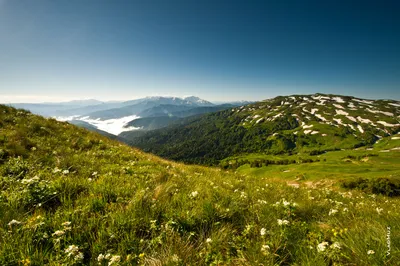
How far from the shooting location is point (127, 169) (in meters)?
8.30

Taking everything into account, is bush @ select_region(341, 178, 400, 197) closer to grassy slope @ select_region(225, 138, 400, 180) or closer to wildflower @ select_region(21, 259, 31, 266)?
grassy slope @ select_region(225, 138, 400, 180)

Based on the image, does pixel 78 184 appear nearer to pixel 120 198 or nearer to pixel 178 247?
pixel 120 198

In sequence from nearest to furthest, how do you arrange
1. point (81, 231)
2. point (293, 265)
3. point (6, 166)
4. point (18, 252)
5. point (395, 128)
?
1. point (18, 252)
2. point (293, 265)
3. point (81, 231)
4. point (6, 166)
5. point (395, 128)

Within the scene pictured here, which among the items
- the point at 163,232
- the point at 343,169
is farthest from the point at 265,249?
the point at 343,169

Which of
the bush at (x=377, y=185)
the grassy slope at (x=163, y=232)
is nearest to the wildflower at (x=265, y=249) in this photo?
the grassy slope at (x=163, y=232)

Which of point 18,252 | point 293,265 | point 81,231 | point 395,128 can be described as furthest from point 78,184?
point 395,128

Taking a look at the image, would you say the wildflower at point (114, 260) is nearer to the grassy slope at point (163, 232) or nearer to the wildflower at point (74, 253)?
the grassy slope at point (163, 232)

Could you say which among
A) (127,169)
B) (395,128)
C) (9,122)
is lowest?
(395,128)

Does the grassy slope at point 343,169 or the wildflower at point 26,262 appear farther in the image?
the grassy slope at point 343,169

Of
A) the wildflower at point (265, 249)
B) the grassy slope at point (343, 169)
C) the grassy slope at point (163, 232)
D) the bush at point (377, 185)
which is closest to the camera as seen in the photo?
the grassy slope at point (163, 232)

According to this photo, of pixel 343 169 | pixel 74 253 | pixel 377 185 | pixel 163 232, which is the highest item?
pixel 74 253

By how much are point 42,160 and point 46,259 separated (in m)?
7.14

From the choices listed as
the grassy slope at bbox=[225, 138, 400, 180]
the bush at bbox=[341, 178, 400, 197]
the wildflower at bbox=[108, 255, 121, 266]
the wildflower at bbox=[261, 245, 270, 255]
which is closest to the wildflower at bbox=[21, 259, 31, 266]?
the wildflower at bbox=[108, 255, 121, 266]

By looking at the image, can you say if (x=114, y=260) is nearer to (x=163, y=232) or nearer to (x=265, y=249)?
(x=163, y=232)
